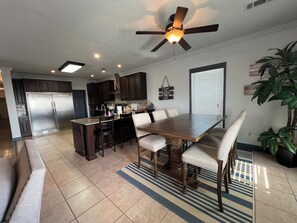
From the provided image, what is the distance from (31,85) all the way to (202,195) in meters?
6.77

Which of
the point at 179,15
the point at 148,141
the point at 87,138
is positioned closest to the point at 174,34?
the point at 179,15

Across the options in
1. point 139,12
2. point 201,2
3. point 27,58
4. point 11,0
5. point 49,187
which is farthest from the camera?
point 27,58

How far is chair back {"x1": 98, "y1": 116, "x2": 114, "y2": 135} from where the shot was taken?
292 centimetres

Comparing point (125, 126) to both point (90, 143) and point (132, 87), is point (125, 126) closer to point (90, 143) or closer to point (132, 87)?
point (90, 143)

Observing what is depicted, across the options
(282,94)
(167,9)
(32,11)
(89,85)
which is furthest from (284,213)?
(89,85)

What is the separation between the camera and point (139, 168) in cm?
241

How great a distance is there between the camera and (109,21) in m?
2.06

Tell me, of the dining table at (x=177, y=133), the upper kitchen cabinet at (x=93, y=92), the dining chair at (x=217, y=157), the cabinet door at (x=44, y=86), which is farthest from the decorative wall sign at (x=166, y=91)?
the cabinet door at (x=44, y=86)

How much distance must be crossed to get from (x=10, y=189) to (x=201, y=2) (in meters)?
2.88

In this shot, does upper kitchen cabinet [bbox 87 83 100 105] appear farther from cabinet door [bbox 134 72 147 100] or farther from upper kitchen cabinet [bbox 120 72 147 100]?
cabinet door [bbox 134 72 147 100]

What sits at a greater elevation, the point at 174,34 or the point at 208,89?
the point at 174,34

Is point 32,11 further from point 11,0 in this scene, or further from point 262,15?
point 262,15

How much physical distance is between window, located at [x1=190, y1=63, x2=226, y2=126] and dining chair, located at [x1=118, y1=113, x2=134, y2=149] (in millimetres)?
1971

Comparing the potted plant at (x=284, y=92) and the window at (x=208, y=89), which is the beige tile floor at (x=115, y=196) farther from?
the window at (x=208, y=89)
